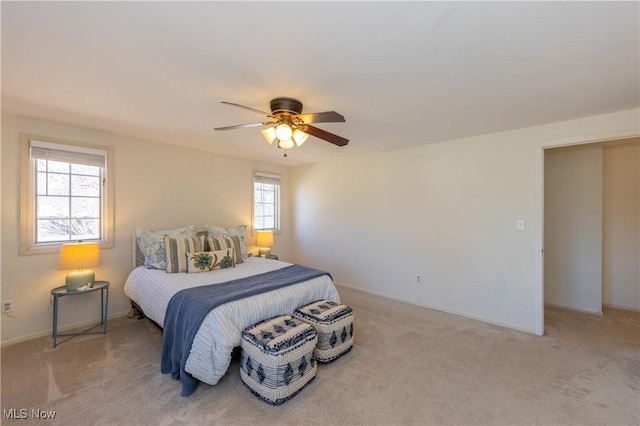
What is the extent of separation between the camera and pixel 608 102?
7.77 feet

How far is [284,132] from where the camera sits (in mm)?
2197

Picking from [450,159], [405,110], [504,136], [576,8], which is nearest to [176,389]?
[405,110]

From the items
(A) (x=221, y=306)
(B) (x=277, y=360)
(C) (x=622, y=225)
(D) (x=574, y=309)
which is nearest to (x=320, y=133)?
(A) (x=221, y=306)

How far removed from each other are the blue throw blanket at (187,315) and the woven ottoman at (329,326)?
36 centimetres

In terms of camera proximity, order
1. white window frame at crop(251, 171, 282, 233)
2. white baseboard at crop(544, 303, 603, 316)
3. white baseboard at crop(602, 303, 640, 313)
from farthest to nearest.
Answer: white window frame at crop(251, 171, 282, 233), white baseboard at crop(602, 303, 640, 313), white baseboard at crop(544, 303, 603, 316)

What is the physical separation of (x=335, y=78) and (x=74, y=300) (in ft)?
12.0

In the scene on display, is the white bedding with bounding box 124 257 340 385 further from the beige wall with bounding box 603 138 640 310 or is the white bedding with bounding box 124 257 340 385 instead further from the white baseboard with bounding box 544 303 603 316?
the beige wall with bounding box 603 138 640 310

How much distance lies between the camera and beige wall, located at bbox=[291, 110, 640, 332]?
9.99 ft

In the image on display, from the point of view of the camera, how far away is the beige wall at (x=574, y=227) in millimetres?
3602

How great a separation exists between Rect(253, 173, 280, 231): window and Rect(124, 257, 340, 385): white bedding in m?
1.56

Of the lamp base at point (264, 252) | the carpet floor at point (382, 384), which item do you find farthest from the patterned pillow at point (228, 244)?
the carpet floor at point (382, 384)

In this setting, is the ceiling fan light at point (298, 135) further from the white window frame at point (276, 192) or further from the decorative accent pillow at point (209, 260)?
the white window frame at point (276, 192)

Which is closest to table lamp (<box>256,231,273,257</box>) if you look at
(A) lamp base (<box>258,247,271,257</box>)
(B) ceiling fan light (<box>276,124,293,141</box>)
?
(A) lamp base (<box>258,247,271,257</box>)

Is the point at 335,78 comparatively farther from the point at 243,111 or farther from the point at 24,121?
the point at 24,121
